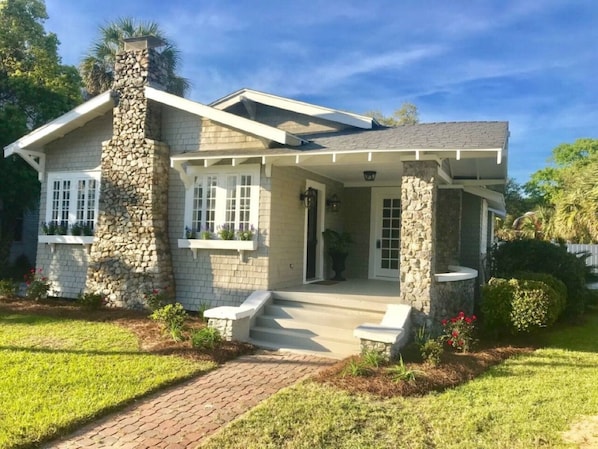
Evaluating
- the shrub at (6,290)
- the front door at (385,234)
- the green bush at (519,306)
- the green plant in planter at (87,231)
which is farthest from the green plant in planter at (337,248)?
the shrub at (6,290)

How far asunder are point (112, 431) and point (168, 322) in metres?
3.44

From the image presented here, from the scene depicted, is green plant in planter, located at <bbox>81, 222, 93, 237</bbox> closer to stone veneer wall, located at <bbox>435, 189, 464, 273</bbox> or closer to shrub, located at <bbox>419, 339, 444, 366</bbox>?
shrub, located at <bbox>419, 339, 444, 366</bbox>

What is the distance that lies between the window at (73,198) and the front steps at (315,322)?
17.1ft

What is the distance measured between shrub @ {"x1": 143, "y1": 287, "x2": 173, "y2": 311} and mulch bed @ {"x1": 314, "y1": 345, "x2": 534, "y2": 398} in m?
4.30

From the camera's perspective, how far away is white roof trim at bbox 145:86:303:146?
8.57 m

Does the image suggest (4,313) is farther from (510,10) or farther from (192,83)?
(192,83)

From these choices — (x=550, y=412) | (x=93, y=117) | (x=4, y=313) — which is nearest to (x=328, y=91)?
(x=93, y=117)

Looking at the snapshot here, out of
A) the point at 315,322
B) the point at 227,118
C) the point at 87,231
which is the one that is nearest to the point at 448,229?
the point at 315,322

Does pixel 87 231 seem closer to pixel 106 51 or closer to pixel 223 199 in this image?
pixel 223 199

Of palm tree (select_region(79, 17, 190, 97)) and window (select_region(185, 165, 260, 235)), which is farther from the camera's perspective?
palm tree (select_region(79, 17, 190, 97))

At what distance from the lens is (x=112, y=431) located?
428 cm

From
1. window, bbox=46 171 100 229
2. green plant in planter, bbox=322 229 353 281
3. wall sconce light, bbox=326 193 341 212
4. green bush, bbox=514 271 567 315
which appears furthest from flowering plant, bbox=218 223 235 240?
green bush, bbox=514 271 567 315

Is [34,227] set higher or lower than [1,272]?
higher

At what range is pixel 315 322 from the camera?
798 cm
